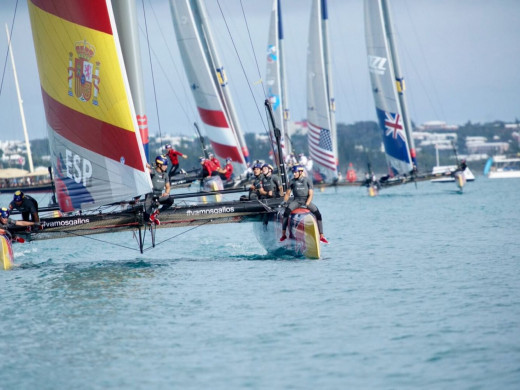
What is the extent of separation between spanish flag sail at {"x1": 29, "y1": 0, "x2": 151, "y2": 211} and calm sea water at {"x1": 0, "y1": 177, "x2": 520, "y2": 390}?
1626 millimetres

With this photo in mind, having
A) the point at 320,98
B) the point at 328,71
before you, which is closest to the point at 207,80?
the point at 320,98

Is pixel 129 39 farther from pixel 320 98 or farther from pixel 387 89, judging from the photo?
pixel 320 98

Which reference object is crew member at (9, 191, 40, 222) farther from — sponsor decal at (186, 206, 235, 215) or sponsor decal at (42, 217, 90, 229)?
sponsor decal at (186, 206, 235, 215)

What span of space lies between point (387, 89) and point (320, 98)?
6.65 m

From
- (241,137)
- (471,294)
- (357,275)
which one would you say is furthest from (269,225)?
(241,137)

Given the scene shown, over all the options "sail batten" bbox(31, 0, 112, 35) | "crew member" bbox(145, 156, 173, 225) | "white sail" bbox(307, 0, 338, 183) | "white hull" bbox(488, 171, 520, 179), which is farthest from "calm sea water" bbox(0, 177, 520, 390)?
"white hull" bbox(488, 171, 520, 179)

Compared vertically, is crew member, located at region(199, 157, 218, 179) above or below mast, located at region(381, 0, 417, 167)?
below

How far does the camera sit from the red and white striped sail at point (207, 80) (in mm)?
32719

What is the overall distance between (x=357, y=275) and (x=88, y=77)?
228 inches

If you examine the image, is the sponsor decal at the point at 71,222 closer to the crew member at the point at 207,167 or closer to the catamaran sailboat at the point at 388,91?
the crew member at the point at 207,167

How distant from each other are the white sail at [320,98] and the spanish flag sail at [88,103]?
31.7m

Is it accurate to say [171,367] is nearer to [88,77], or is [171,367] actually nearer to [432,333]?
[432,333]

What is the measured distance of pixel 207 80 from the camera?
32812 millimetres

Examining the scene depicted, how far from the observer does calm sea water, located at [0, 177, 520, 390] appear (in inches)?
323
